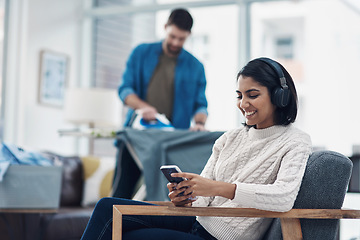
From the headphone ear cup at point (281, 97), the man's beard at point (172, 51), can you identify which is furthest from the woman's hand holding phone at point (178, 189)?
the man's beard at point (172, 51)

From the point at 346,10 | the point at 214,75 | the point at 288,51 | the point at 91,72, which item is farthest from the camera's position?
the point at 288,51

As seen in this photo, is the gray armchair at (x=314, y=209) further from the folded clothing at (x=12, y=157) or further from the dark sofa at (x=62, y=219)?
the dark sofa at (x=62, y=219)

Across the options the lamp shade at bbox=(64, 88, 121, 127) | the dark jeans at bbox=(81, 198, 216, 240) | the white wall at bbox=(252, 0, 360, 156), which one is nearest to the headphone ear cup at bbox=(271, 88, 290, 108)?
the dark jeans at bbox=(81, 198, 216, 240)

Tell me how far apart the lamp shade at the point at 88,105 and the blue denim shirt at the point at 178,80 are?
187 centimetres

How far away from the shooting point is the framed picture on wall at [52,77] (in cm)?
584

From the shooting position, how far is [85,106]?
5191 mm

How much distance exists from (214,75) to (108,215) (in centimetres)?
435

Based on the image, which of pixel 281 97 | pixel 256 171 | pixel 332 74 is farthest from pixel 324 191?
pixel 332 74

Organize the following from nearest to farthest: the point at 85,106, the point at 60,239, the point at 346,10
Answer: the point at 60,239, the point at 85,106, the point at 346,10

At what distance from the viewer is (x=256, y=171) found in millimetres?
1846

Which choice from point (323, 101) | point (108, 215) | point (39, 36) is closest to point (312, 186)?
point (108, 215)

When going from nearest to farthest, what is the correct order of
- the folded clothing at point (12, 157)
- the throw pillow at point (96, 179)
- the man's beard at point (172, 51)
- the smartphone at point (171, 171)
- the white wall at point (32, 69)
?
the smartphone at point (171, 171), the folded clothing at point (12, 157), the man's beard at point (172, 51), the throw pillow at point (96, 179), the white wall at point (32, 69)

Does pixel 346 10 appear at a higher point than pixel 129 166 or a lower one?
higher

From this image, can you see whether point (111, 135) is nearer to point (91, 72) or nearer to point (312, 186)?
point (312, 186)
